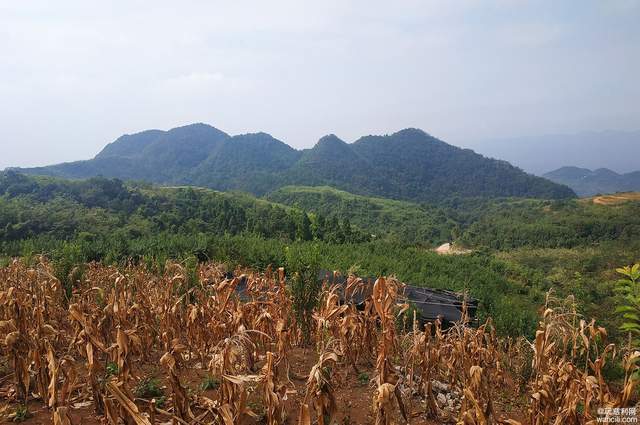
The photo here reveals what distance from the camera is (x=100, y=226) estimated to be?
30.5 meters

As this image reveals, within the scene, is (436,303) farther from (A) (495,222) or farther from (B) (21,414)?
(A) (495,222)

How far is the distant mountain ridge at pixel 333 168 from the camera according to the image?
4210 inches

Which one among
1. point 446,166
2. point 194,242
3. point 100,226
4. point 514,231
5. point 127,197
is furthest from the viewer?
point 446,166

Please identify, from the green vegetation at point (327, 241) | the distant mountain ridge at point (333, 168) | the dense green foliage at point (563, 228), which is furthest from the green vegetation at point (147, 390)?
the distant mountain ridge at point (333, 168)

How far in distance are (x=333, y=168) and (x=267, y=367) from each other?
115 metres

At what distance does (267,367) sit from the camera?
269 cm

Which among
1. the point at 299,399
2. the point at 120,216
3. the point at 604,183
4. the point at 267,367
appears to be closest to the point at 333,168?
the point at 120,216

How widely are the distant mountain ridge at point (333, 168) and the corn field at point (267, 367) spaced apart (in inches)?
3725

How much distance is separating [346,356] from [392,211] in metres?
62.0

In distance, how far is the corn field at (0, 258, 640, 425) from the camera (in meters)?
2.82

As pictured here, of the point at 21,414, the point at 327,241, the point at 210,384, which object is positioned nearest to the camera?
the point at 21,414

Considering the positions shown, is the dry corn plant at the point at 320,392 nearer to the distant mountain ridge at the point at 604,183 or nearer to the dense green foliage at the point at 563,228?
the dense green foliage at the point at 563,228

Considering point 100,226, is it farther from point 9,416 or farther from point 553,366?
point 553,366

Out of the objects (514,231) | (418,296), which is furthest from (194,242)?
(514,231)
